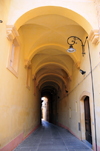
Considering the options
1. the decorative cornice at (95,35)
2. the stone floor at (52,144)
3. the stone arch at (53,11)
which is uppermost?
the stone arch at (53,11)

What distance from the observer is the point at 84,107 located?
7.59m

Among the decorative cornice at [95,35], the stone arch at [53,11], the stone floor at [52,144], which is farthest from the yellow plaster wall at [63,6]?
the stone floor at [52,144]

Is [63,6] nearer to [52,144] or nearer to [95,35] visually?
[95,35]

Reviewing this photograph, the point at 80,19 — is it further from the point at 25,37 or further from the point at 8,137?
the point at 8,137

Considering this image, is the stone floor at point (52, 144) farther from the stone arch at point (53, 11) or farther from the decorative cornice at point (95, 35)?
the stone arch at point (53, 11)

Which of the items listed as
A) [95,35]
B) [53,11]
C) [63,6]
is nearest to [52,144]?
[95,35]

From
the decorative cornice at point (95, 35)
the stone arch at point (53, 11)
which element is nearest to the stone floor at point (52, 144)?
the decorative cornice at point (95, 35)

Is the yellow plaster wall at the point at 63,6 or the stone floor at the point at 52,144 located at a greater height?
the yellow plaster wall at the point at 63,6

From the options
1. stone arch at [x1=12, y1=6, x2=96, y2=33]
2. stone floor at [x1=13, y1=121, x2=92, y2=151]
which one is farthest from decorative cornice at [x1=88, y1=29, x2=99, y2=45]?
stone floor at [x1=13, y1=121, x2=92, y2=151]

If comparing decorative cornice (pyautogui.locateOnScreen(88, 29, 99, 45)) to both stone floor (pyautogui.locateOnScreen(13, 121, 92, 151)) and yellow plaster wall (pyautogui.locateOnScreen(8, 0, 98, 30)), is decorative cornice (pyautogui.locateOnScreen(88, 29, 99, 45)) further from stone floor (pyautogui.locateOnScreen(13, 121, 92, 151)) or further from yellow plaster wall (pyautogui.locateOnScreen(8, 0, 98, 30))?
stone floor (pyautogui.locateOnScreen(13, 121, 92, 151))

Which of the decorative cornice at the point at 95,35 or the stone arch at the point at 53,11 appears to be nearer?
the decorative cornice at the point at 95,35

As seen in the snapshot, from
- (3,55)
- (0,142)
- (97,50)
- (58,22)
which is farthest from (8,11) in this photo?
(0,142)

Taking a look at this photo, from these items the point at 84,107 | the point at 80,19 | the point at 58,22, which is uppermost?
the point at 58,22

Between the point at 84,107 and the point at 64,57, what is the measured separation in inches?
187
